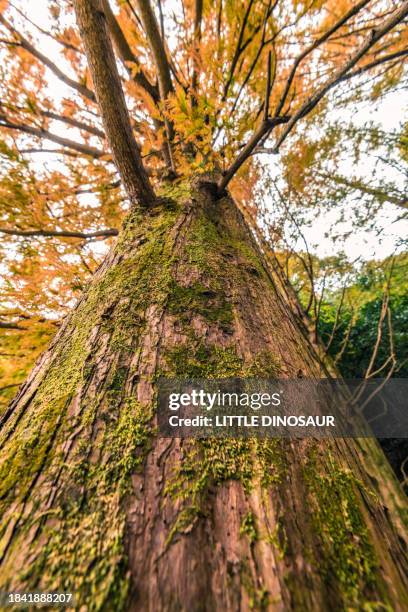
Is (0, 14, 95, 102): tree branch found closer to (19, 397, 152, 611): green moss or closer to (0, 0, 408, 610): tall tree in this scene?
(0, 0, 408, 610): tall tree

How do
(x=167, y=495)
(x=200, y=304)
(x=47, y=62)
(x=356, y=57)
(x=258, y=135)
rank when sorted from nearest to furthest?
1. (x=167, y=495)
2. (x=200, y=304)
3. (x=356, y=57)
4. (x=258, y=135)
5. (x=47, y=62)

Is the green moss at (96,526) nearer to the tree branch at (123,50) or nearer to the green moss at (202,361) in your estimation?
the green moss at (202,361)

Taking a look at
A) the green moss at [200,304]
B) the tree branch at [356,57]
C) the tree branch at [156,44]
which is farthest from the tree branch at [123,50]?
the green moss at [200,304]

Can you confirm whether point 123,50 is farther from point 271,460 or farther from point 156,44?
point 271,460

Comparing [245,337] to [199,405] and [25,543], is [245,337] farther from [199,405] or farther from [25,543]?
[25,543]

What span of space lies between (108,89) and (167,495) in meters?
1.90

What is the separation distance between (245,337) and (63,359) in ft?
2.48

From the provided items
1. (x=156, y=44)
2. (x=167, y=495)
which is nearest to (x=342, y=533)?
(x=167, y=495)

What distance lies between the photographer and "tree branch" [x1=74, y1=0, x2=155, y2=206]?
1.27 metres

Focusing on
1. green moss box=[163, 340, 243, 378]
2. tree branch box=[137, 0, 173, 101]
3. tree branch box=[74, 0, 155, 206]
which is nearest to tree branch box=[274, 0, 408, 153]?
tree branch box=[74, 0, 155, 206]

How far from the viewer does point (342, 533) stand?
1.94ft

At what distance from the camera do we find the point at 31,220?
266 cm

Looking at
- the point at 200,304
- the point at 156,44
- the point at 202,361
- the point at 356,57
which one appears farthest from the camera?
the point at 156,44

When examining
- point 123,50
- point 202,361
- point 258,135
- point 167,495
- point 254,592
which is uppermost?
point 123,50
